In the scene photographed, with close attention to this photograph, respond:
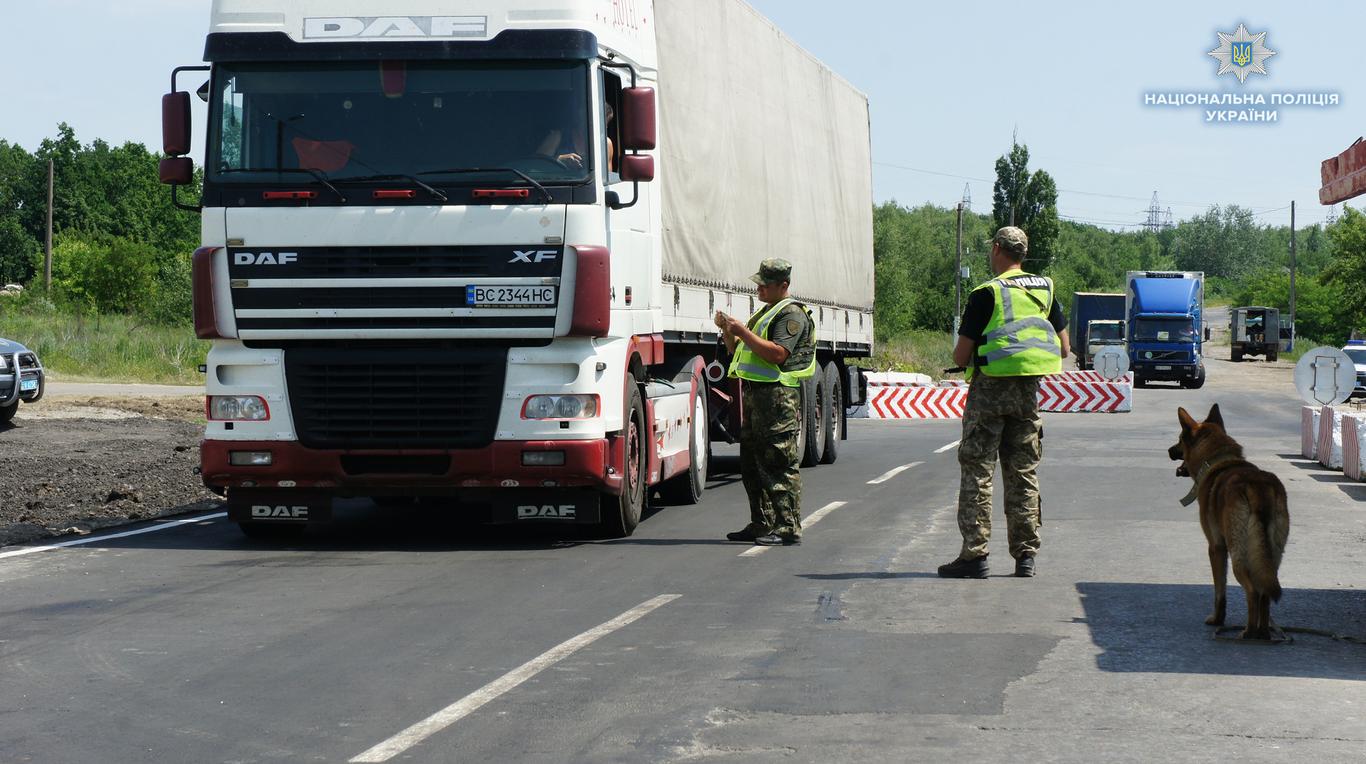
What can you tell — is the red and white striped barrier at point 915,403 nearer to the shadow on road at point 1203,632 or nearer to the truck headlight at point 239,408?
the truck headlight at point 239,408

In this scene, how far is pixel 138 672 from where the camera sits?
6820mm

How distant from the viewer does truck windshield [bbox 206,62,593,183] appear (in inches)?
416

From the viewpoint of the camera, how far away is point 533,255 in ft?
34.2

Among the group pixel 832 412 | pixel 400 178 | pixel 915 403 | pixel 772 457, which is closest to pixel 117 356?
pixel 915 403

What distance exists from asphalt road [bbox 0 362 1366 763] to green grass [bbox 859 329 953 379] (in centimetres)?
4281

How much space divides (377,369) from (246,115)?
6.13ft

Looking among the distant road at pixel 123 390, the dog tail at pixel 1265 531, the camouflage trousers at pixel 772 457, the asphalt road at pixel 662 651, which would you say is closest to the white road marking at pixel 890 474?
the asphalt road at pixel 662 651

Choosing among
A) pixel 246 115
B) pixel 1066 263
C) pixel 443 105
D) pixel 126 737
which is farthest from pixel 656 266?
pixel 1066 263

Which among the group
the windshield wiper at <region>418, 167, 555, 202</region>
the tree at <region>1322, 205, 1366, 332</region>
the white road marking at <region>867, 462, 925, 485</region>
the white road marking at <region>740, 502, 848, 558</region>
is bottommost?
the white road marking at <region>867, 462, 925, 485</region>

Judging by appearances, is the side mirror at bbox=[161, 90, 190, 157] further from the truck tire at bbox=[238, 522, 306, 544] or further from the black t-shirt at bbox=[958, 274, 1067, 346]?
the black t-shirt at bbox=[958, 274, 1067, 346]

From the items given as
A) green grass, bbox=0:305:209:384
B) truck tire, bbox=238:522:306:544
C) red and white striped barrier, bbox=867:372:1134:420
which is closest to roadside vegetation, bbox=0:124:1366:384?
green grass, bbox=0:305:209:384

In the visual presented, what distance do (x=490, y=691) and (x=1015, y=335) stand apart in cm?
428

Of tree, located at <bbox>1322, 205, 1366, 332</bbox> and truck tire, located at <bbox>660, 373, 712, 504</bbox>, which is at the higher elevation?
tree, located at <bbox>1322, 205, 1366, 332</bbox>

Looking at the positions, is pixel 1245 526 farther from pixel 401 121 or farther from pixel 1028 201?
pixel 1028 201
